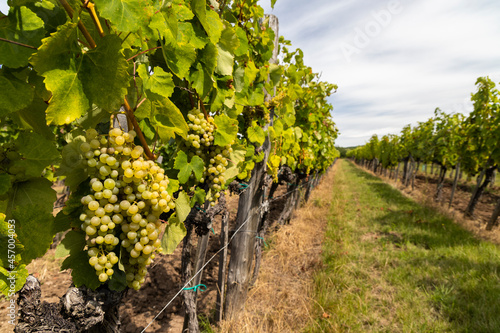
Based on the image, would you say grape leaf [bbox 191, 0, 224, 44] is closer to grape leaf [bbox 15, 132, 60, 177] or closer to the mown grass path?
grape leaf [bbox 15, 132, 60, 177]

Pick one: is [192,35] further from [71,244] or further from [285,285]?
[285,285]

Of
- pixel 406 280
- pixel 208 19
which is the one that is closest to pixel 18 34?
pixel 208 19

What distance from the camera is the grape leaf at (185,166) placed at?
1.28 meters

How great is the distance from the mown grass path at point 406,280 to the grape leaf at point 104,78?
329cm

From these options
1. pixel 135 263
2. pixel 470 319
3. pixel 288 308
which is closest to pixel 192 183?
pixel 135 263

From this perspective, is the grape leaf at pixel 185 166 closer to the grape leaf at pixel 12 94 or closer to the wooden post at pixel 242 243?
the grape leaf at pixel 12 94

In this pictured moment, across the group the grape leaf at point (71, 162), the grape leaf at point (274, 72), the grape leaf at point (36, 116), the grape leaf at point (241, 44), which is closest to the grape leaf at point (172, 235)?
the grape leaf at point (71, 162)

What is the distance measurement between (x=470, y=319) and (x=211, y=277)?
3.82 meters

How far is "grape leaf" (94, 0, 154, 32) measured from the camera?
2.02ft

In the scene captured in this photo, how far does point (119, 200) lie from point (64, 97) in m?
0.40

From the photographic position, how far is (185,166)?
1.32 metres

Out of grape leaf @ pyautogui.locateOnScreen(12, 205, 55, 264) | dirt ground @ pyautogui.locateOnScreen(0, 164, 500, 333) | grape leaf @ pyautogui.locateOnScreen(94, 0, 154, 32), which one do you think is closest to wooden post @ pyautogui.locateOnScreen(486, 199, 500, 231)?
dirt ground @ pyautogui.locateOnScreen(0, 164, 500, 333)

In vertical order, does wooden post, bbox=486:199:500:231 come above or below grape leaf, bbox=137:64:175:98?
below

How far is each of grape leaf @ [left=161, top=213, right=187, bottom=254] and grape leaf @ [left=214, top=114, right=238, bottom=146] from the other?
0.52m
